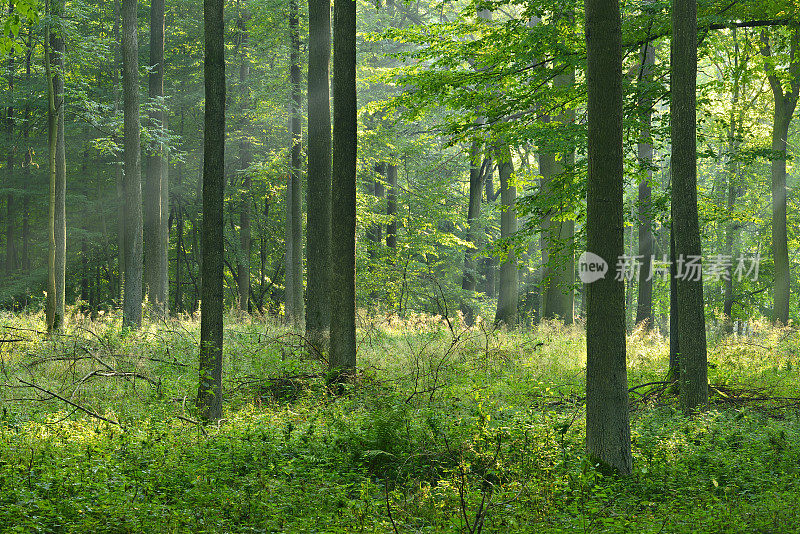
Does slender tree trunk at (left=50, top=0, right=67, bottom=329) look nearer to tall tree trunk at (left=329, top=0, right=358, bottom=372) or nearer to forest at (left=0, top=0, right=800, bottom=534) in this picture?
forest at (left=0, top=0, right=800, bottom=534)

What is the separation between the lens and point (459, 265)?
1384 inches

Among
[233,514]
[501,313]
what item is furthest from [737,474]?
[501,313]

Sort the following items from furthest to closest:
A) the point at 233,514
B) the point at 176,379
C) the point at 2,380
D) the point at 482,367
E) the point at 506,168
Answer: the point at 506,168
the point at 482,367
the point at 176,379
the point at 2,380
the point at 233,514

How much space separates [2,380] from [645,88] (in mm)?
11061

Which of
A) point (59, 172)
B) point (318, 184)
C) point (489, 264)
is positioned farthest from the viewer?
point (489, 264)

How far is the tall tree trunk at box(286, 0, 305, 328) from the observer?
55.6 feet

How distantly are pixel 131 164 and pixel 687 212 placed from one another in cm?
1361

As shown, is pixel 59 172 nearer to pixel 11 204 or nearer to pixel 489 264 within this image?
pixel 11 204

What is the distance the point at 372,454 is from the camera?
6.29 m

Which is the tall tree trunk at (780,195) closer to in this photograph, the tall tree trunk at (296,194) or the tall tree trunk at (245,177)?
the tall tree trunk at (296,194)

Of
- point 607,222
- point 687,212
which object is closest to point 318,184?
point 687,212

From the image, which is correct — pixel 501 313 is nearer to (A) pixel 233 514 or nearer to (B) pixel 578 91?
(B) pixel 578 91

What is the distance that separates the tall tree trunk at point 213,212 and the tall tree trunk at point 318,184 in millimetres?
4004

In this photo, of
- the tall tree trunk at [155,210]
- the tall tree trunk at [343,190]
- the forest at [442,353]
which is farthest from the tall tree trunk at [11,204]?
the tall tree trunk at [343,190]
